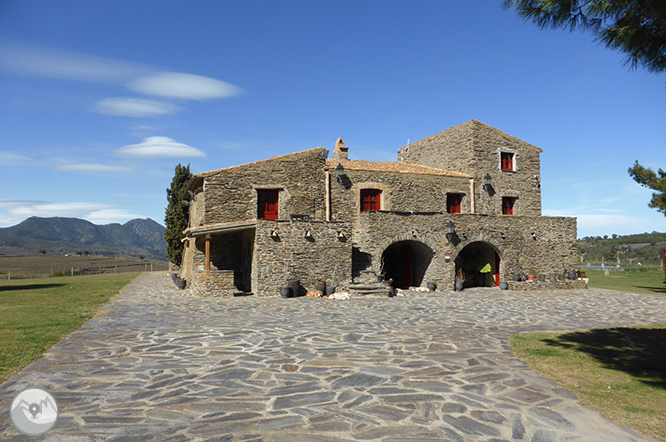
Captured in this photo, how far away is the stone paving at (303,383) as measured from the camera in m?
3.96

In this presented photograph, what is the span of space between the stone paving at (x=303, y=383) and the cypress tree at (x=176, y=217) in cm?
1946

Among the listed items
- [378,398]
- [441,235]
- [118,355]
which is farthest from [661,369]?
[441,235]

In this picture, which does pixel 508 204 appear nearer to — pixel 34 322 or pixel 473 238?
pixel 473 238

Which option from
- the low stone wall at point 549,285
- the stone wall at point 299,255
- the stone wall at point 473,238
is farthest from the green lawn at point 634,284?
the stone wall at point 299,255

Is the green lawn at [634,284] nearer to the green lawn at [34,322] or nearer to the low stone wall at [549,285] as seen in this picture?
the low stone wall at [549,285]

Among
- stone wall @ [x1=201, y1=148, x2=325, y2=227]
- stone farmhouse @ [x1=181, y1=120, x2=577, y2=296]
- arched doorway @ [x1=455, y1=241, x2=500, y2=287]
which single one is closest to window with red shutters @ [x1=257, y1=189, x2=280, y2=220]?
stone farmhouse @ [x1=181, y1=120, x2=577, y2=296]

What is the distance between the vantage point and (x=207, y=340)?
7.77 m

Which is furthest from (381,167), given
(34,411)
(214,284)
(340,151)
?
(34,411)

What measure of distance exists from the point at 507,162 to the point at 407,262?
31.1 feet

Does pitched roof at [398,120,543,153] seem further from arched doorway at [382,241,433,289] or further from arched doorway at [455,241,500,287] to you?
arched doorway at [382,241,433,289]

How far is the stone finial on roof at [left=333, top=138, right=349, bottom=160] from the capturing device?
23.1 meters

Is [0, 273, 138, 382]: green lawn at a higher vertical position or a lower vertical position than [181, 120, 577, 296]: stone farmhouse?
lower

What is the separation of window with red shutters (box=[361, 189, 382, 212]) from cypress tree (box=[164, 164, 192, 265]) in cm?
1446

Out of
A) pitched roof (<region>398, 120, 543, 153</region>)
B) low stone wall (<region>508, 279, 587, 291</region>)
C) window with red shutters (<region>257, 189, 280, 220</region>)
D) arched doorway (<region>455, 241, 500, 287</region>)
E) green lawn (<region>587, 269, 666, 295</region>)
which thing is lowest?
green lawn (<region>587, 269, 666, 295</region>)
